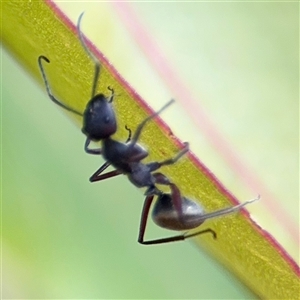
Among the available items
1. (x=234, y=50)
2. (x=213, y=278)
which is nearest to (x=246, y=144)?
(x=234, y=50)

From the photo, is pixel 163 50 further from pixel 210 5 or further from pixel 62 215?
pixel 62 215

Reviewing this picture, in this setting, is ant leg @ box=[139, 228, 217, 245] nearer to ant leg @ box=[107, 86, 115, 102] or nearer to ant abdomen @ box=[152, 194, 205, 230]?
ant abdomen @ box=[152, 194, 205, 230]

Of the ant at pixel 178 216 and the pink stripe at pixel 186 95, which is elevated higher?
the pink stripe at pixel 186 95

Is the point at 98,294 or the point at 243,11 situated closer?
the point at 243,11

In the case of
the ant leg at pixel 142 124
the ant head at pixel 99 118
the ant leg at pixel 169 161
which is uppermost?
the ant head at pixel 99 118

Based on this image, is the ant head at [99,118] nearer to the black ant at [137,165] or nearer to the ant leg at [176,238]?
the black ant at [137,165]

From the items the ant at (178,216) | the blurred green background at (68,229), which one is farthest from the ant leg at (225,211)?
the blurred green background at (68,229)

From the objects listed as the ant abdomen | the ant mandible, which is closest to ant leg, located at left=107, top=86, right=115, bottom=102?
the ant mandible

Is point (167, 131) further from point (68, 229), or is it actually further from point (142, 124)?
point (68, 229)
